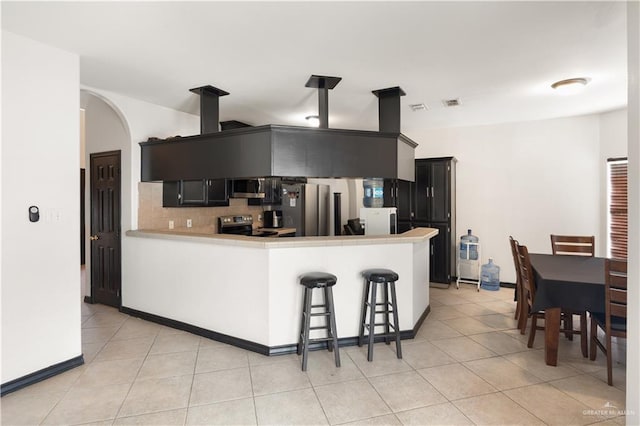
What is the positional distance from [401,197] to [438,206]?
0.60 m

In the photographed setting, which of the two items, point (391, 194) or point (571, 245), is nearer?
point (571, 245)

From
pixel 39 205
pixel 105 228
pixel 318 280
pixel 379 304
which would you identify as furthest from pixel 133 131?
pixel 379 304

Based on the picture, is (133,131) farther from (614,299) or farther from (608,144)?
(608,144)

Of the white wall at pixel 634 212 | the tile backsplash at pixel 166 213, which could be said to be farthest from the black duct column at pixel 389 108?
the tile backsplash at pixel 166 213

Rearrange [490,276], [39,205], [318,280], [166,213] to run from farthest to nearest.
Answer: [490,276] < [166,213] < [318,280] < [39,205]

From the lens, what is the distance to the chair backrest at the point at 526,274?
3.13 meters

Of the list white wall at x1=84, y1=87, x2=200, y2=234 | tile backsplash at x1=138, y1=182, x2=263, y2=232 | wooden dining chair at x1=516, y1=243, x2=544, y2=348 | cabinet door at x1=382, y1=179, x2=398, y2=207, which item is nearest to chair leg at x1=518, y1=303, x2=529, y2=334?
wooden dining chair at x1=516, y1=243, x2=544, y2=348

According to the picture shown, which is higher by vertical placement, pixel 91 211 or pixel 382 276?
pixel 91 211

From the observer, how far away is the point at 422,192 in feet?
18.3

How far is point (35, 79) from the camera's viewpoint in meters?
2.65

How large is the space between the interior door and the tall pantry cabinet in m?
4.28

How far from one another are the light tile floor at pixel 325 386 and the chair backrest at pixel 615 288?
0.59 metres

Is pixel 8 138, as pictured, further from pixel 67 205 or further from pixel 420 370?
pixel 420 370

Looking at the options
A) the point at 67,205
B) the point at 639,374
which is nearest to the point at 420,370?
the point at 639,374
